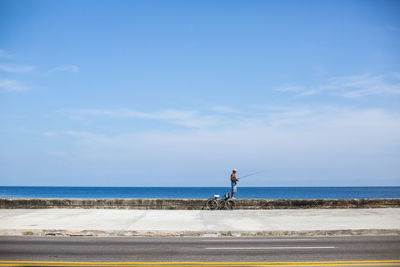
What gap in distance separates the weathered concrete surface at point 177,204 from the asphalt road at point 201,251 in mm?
6809

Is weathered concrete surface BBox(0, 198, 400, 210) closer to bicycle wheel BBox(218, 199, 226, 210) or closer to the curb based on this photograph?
bicycle wheel BBox(218, 199, 226, 210)

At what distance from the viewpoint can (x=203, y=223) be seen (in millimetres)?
11961

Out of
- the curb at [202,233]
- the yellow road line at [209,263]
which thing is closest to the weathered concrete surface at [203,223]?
the curb at [202,233]

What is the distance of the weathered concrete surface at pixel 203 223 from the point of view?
10406 mm

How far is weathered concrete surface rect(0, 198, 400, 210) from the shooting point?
1647 cm

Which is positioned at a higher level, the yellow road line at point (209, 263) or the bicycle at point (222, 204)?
the bicycle at point (222, 204)

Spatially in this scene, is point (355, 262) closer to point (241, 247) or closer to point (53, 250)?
point (241, 247)

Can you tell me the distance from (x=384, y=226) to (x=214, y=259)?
6858 millimetres

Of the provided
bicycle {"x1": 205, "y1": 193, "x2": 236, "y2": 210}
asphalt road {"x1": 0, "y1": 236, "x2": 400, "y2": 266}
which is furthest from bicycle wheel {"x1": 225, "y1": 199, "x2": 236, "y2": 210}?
asphalt road {"x1": 0, "y1": 236, "x2": 400, "y2": 266}

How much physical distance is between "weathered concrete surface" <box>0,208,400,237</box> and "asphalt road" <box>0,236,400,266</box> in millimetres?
630

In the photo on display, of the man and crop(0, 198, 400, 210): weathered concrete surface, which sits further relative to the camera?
crop(0, 198, 400, 210): weathered concrete surface

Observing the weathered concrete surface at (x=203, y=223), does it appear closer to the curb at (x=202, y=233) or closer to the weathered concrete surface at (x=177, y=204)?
the curb at (x=202, y=233)

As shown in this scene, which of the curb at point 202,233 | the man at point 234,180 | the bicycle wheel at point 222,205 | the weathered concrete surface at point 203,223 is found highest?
the man at point 234,180

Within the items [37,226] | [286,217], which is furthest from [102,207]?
[286,217]
